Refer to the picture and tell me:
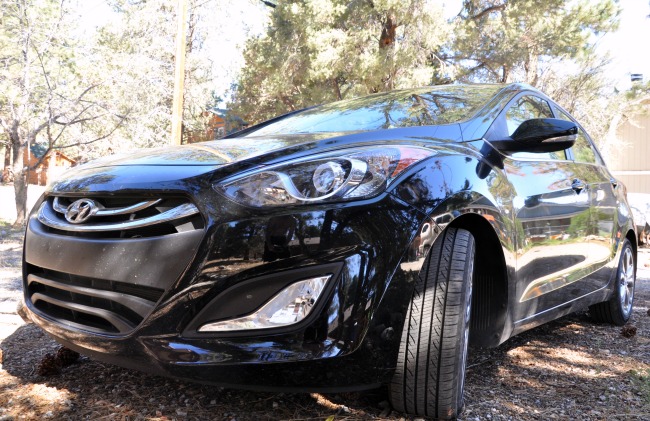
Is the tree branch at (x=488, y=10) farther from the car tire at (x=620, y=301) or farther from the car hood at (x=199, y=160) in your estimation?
the car hood at (x=199, y=160)

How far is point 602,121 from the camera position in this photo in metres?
→ 19.8

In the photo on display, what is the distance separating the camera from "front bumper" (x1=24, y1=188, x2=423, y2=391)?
172cm

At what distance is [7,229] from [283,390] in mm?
12843

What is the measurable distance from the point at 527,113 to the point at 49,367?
9.13 ft

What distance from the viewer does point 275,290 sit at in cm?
173

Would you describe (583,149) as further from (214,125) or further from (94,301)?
(214,125)

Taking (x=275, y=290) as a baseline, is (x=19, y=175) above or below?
below

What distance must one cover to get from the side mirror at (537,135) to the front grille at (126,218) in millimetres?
1459

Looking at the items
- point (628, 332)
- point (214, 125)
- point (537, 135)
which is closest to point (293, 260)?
point (537, 135)

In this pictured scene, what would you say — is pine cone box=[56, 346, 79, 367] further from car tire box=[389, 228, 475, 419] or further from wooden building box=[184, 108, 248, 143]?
wooden building box=[184, 108, 248, 143]

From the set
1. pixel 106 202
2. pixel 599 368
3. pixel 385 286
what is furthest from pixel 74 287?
pixel 599 368

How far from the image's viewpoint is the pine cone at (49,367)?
2.49 metres

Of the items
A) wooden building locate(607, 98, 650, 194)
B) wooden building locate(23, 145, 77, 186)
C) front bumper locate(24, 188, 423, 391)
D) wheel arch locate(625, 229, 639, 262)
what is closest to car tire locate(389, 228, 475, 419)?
front bumper locate(24, 188, 423, 391)

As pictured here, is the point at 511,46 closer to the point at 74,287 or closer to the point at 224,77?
the point at 224,77
